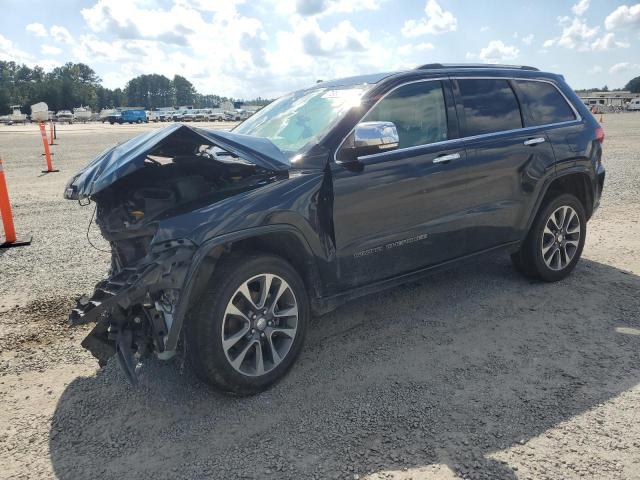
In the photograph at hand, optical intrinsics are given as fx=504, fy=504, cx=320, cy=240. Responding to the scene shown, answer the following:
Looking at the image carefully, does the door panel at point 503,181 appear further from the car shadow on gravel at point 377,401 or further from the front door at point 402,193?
the car shadow on gravel at point 377,401

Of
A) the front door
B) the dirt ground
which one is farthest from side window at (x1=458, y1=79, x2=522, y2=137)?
the dirt ground

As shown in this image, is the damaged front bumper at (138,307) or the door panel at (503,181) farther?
the door panel at (503,181)

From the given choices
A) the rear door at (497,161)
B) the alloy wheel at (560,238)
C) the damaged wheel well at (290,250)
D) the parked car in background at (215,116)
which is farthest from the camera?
the parked car in background at (215,116)

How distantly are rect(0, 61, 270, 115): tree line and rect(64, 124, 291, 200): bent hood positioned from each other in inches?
4429

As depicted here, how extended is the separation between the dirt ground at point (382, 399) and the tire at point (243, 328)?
0.18 meters

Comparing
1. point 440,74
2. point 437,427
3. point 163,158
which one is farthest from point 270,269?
point 440,74

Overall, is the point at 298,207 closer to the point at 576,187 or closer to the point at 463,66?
the point at 463,66

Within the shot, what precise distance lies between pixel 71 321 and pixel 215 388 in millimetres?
936

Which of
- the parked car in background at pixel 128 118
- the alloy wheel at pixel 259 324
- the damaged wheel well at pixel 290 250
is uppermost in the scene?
the parked car in background at pixel 128 118

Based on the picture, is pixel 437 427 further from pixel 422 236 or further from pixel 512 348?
pixel 422 236

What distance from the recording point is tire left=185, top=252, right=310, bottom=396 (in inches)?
118

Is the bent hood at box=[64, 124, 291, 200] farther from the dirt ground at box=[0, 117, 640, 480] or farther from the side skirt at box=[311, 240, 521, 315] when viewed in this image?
the dirt ground at box=[0, 117, 640, 480]

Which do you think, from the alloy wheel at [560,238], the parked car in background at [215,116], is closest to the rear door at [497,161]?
the alloy wheel at [560,238]

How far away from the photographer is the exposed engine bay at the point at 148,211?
9.32 feet
